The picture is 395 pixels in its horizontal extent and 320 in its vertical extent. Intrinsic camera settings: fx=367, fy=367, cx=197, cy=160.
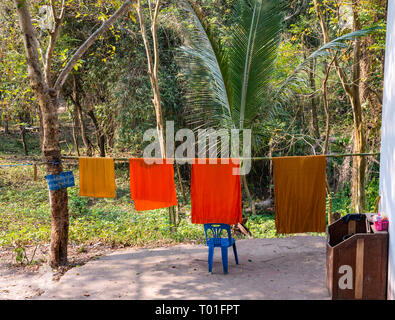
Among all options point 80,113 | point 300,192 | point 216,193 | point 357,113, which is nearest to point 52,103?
point 216,193

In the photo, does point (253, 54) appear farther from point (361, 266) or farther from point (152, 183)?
point (361, 266)

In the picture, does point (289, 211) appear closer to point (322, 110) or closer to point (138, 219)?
point (138, 219)

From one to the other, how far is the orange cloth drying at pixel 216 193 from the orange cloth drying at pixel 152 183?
0.46 meters

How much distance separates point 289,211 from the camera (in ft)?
17.9

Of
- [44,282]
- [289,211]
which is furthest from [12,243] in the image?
[289,211]

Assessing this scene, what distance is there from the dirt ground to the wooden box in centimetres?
38

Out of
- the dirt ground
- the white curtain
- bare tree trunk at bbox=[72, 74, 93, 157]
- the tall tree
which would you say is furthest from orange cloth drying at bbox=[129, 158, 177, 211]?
bare tree trunk at bbox=[72, 74, 93, 157]

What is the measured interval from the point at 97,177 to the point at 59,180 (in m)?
0.71

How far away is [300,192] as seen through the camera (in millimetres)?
5422

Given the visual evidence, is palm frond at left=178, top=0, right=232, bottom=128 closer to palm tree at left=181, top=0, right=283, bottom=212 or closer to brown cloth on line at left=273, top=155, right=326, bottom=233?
palm tree at left=181, top=0, right=283, bottom=212

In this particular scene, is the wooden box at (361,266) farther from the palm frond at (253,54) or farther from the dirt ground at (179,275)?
the palm frond at (253,54)

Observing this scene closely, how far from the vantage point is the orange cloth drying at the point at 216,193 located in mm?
5625

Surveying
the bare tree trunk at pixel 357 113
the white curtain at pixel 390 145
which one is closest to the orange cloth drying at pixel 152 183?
the white curtain at pixel 390 145
